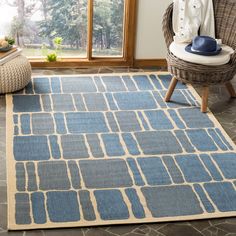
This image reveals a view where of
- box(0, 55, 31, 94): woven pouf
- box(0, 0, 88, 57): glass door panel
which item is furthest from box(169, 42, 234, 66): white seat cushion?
box(0, 55, 31, 94): woven pouf

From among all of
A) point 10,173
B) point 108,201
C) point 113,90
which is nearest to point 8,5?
point 113,90

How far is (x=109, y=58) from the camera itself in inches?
195

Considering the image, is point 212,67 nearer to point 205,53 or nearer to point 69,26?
point 205,53

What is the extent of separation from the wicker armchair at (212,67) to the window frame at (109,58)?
0.43 meters

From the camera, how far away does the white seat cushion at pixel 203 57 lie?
4048 mm

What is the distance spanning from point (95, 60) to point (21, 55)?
2.26 feet

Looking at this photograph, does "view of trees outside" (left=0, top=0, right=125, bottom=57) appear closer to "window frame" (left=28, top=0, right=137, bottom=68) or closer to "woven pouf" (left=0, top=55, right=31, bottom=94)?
"window frame" (left=28, top=0, right=137, bottom=68)

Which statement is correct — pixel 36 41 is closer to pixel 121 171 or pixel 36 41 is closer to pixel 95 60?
pixel 95 60

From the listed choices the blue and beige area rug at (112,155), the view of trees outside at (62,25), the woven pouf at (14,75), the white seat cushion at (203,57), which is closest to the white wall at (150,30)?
the view of trees outside at (62,25)

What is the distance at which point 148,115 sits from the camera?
415cm

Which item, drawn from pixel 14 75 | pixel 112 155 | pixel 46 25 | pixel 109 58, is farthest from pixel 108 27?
pixel 112 155

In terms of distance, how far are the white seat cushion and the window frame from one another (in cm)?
66

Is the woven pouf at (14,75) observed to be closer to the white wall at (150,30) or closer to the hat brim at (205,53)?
the white wall at (150,30)

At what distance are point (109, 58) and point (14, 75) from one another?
3.20ft
